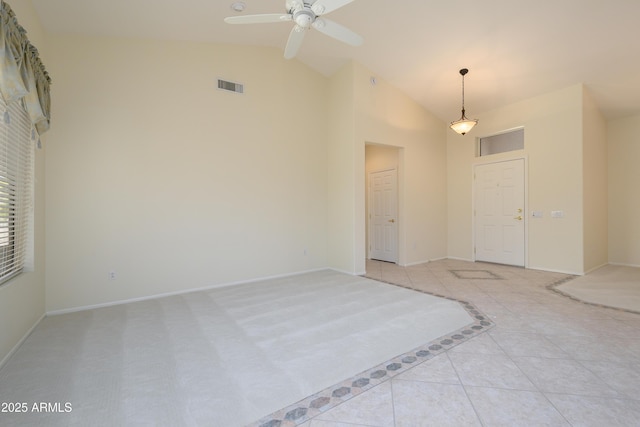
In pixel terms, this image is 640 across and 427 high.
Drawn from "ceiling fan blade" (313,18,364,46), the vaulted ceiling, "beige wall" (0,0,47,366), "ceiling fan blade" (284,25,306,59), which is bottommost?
"beige wall" (0,0,47,366)

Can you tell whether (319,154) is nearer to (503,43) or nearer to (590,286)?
(503,43)

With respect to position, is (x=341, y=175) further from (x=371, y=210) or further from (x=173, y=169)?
(x=173, y=169)

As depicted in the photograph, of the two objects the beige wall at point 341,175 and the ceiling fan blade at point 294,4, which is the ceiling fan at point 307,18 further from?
the beige wall at point 341,175

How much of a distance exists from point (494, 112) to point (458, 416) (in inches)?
245

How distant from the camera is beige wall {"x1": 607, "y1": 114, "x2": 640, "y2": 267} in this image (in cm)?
575

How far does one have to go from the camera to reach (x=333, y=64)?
5254 millimetres

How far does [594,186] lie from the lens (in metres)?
5.38

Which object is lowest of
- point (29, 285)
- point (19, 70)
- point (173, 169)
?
point (29, 285)

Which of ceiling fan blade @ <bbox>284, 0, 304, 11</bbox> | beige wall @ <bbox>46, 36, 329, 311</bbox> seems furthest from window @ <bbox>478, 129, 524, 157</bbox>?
ceiling fan blade @ <bbox>284, 0, 304, 11</bbox>

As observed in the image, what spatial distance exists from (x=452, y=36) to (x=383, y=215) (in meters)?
3.54

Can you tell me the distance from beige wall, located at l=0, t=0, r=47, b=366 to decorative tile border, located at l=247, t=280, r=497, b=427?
2255 millimetres

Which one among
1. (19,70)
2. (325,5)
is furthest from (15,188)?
(325,5)

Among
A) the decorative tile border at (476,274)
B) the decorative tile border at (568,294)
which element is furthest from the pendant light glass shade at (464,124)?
the decorative tile border at (568,294)

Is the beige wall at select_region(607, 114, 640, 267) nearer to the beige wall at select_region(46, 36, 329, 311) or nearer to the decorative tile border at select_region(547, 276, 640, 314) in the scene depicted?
the decorative tile border at select_region(547, 276, 640, 314)
